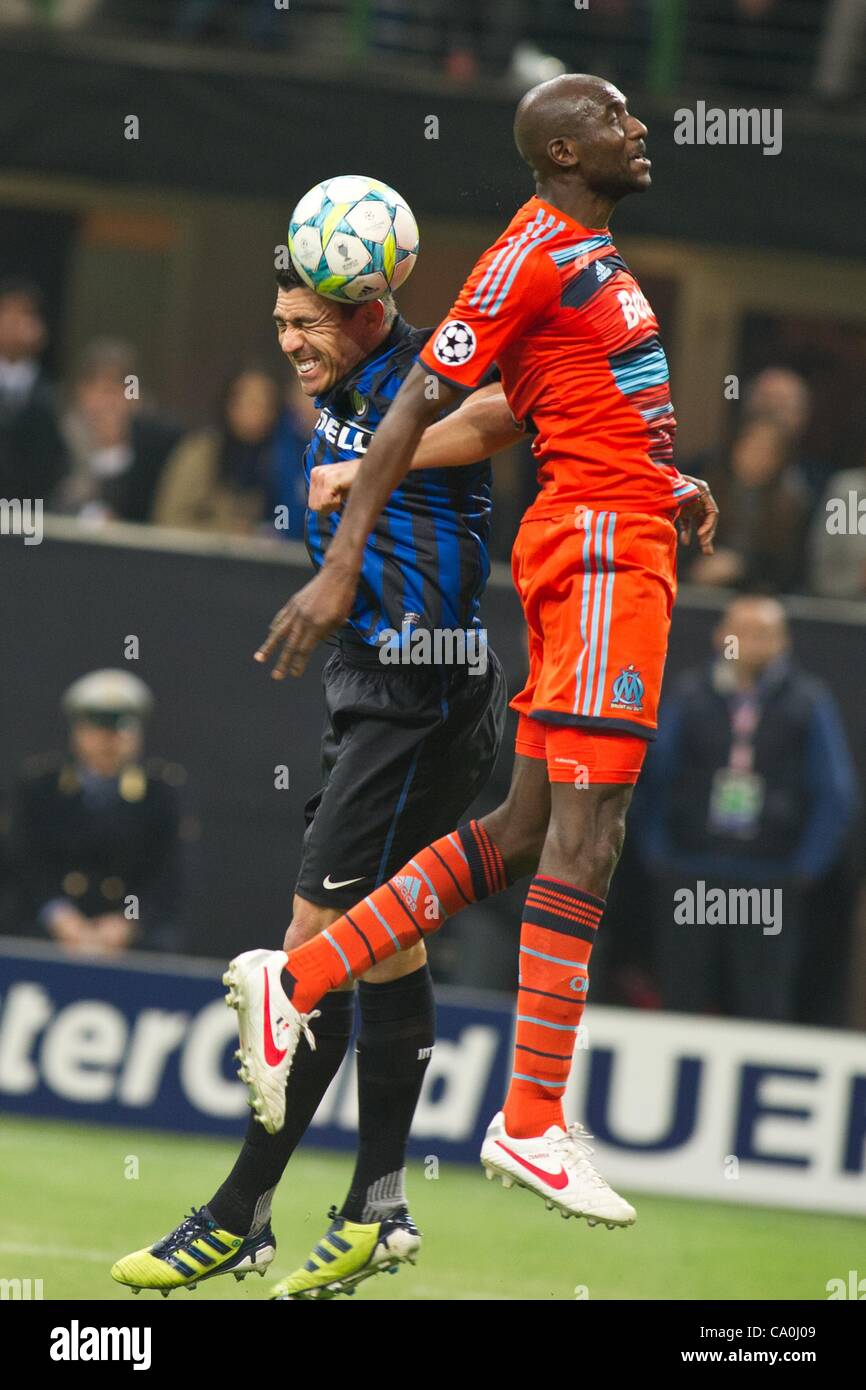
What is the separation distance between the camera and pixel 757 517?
12.1 meters

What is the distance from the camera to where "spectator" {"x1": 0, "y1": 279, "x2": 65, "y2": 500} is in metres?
12.6

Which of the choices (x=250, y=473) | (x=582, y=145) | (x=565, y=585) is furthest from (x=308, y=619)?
(x=250, y=473)

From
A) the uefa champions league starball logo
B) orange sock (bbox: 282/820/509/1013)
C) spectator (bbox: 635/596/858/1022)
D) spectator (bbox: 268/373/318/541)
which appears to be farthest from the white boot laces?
spectator (bbox: 268/373/318/541)

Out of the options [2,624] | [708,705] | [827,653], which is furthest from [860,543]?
[2,624]

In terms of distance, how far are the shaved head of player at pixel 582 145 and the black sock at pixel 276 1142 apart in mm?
2240

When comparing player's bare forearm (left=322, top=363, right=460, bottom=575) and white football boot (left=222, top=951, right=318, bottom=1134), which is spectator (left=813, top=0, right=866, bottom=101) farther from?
white football boot (left=222, top=951, right=318, bottom=1134)

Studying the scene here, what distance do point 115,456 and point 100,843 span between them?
2461 millimetres

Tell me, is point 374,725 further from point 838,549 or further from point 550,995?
point 838,549

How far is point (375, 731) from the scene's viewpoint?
20.3ft

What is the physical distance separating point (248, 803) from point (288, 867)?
41 cm

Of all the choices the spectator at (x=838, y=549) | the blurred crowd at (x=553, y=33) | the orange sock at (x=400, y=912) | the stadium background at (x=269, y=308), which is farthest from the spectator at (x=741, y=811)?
the orange sock at (x=400, y=912)

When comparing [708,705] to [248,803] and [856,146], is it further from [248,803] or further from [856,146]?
[856,146]

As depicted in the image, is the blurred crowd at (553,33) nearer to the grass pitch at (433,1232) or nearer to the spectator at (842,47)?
the spectator at (842,47)

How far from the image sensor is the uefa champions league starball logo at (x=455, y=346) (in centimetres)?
561
